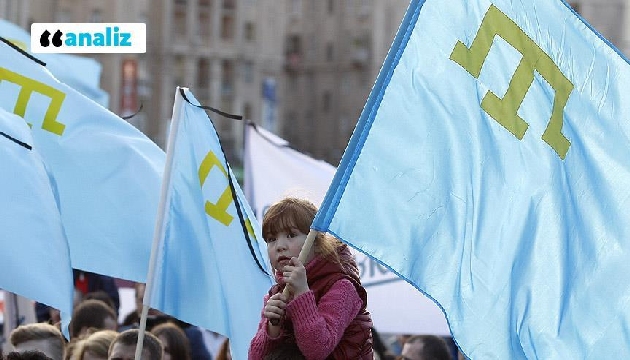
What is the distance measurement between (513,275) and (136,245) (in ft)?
10.7

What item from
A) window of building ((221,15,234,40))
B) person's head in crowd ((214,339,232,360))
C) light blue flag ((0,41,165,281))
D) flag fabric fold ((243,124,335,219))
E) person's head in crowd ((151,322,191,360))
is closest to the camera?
light blue flag ((0,41,165,281))

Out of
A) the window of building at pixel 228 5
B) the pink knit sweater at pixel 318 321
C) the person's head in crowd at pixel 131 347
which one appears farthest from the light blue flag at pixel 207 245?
the window of building at pixel 228 5

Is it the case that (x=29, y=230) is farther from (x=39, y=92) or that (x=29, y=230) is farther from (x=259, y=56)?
(x=259, y=56)

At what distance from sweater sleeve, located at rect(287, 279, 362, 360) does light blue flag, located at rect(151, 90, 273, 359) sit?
2.24 metres

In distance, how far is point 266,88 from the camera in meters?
78.9

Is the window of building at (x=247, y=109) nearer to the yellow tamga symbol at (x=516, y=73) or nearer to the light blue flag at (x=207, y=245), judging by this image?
the light blue flag at (x=207, y=245)

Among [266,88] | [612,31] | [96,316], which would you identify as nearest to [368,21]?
[266,88]

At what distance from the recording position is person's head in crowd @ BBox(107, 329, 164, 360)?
7.18 metres

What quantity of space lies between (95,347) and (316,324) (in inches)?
110

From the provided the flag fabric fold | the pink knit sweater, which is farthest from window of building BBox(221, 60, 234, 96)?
the pink knit sweater

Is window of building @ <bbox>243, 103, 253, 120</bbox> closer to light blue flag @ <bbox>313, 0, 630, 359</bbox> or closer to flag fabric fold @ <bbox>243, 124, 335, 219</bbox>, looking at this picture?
flag fabric fold @ <bbox>243, 124, 335, 219</bbox>

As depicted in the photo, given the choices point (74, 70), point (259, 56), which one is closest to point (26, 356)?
point (74, 70)

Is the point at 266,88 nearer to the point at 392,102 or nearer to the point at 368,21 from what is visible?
the point at 368,21

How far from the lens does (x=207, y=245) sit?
25.3 ft
